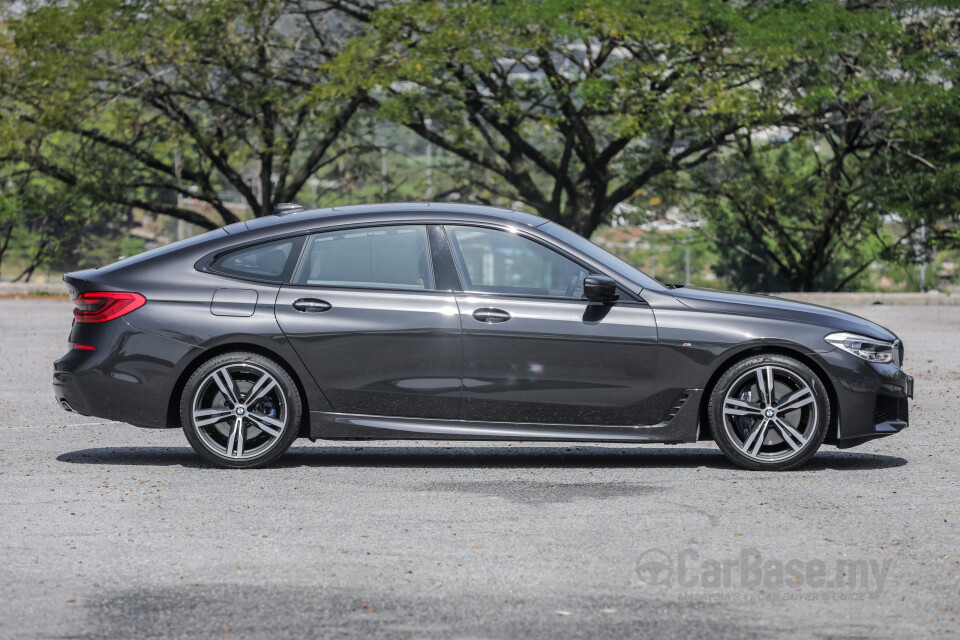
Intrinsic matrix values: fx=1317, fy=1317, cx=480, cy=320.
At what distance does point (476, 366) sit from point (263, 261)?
4.72 feet

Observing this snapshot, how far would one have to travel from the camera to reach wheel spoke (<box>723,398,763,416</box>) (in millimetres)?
7574

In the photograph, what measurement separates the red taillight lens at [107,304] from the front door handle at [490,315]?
6.44ft

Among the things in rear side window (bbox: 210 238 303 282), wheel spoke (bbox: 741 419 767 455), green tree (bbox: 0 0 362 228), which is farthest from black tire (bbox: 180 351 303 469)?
green tree (bbox: 0 0 362 228)

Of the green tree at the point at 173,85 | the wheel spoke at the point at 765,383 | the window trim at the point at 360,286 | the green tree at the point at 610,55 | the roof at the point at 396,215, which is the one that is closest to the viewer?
the wheel spoke at the point at 765,383

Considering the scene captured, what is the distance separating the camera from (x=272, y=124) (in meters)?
31.5

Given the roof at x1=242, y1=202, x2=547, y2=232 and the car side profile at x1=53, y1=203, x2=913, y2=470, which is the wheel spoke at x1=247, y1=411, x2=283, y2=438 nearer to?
the car side profile at x1=53, y1=203, x2=913, y2=470

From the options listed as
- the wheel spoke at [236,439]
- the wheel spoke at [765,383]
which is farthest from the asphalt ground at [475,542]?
the wheel spoke at [765,383]

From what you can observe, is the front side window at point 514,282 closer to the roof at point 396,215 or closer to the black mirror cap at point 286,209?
the roof at point 396,215

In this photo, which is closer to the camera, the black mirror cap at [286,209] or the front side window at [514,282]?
the front side window at [514,282]

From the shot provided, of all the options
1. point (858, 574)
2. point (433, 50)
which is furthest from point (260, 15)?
point (858, 574)

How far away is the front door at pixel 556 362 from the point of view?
24.8ft

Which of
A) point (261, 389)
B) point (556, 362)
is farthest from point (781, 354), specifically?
point (261, 389)

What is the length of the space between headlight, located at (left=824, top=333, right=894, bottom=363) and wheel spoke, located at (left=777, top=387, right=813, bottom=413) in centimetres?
34

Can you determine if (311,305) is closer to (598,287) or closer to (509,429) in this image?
(509,429)
